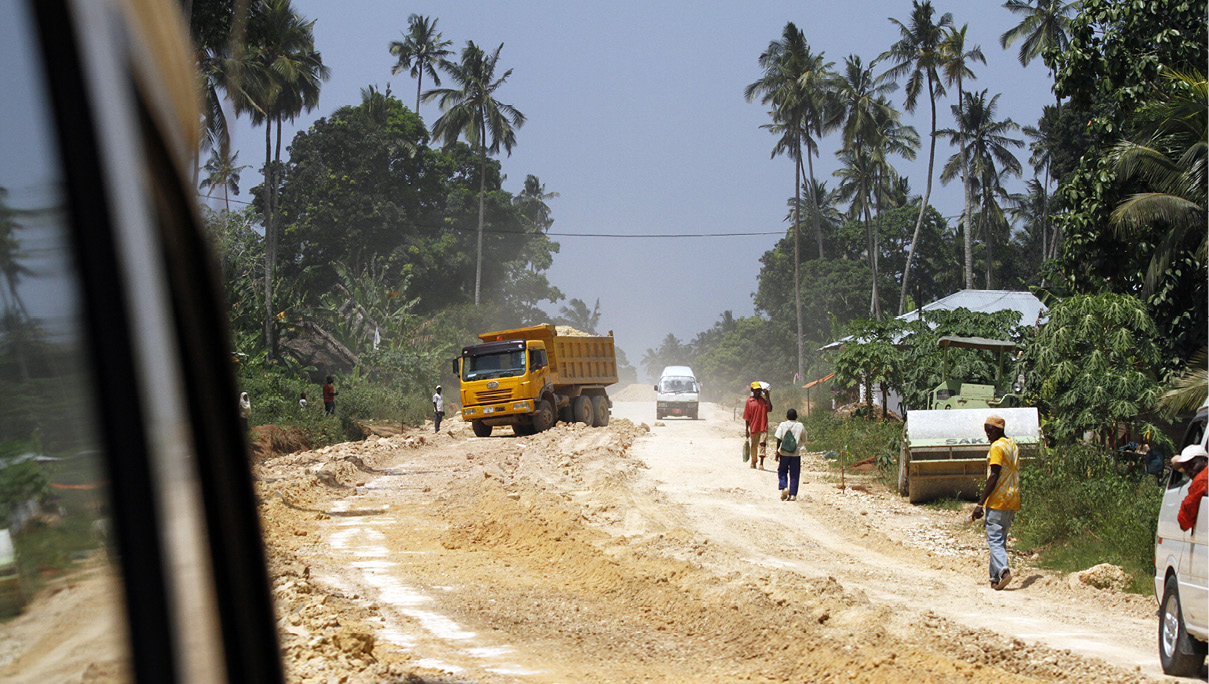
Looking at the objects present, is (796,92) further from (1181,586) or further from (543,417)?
(1181,586)

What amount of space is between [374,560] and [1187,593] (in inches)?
307

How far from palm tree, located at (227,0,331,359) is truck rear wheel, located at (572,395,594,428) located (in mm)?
9387

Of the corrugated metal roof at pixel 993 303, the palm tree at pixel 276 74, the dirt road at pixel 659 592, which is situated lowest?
the dirt road at pixel 659 592

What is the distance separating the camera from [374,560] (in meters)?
11.1

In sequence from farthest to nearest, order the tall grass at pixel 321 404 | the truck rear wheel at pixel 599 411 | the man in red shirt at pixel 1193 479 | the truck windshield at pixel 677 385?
the truck windshield at pixel 677 385 → the truck rear wheel at pixel 599 411 → the tall grass at pixel 321 404 → the man in red shirt at pixel 1193 479

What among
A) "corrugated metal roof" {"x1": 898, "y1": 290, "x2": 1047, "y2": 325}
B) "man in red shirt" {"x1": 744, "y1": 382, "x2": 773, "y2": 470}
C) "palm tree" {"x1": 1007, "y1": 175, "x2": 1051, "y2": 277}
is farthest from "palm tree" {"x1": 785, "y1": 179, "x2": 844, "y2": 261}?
"man in red shirt" {"x1": 744, "y1": 382, "x2": 773, "y2": 470}

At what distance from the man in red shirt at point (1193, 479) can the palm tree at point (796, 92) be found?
45.9 metres

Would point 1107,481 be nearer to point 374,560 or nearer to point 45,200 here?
point 374,560

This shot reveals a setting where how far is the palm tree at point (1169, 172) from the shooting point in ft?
50.4

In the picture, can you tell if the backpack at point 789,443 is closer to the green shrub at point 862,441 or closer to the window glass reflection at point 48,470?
the green shrub at point 862,441

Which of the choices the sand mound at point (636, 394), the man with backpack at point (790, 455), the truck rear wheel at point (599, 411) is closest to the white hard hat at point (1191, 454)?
the man with backpack at point (790, 455)

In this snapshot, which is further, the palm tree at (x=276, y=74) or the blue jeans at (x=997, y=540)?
the palm tree at (x=276, y=74)

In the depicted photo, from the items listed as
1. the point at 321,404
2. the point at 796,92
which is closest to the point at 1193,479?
the point at 321,404

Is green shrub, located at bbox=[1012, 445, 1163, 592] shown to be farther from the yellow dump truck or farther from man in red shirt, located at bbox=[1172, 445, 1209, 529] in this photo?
the yellow dump truck
